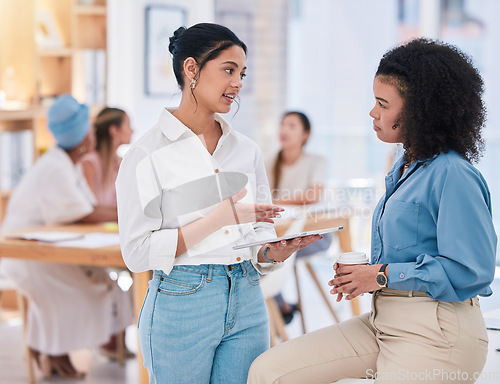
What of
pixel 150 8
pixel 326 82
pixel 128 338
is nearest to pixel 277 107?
pixel 326 82

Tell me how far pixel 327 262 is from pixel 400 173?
15.4 feet

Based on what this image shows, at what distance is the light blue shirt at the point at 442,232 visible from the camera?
146cm

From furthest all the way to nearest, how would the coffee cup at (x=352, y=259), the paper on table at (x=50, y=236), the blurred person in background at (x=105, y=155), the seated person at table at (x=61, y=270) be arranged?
1. the blurred person in background at (x=105, y=155)
2. the seated person at table at (x=61, y=270)
3. the paper on table at (x=50, y=236)
4. the coffee cup at (x=352, y=259)

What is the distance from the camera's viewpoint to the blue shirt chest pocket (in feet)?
5.04

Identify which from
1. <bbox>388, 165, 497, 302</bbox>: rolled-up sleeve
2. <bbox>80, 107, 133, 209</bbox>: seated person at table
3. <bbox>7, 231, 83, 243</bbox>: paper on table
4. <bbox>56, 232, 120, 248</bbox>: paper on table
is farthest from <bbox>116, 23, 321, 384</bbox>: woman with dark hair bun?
<bbox>80, 107, 133, 209</bbox>: seated person at table

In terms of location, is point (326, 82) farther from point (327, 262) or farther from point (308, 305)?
point (308, 305)

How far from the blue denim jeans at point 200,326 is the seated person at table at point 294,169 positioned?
2.67m

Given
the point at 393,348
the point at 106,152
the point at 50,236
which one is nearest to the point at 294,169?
the point at 106,152

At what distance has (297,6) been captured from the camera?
20.7ft

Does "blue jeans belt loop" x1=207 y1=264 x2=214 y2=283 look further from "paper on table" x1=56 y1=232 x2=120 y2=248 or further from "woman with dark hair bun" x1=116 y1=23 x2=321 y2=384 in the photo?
"paper on table" x1=56 y1=232 x2=120 y2=248

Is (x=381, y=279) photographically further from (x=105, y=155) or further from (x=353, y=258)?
(x=105, y=155)

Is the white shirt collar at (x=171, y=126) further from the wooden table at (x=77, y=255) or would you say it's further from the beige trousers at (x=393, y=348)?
the wooden table at (x=77, y=255)

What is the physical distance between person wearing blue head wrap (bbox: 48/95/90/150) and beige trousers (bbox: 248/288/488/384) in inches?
88.0

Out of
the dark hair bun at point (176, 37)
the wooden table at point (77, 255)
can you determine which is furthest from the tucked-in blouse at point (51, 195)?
the dark hair bun at point (176, 37)
